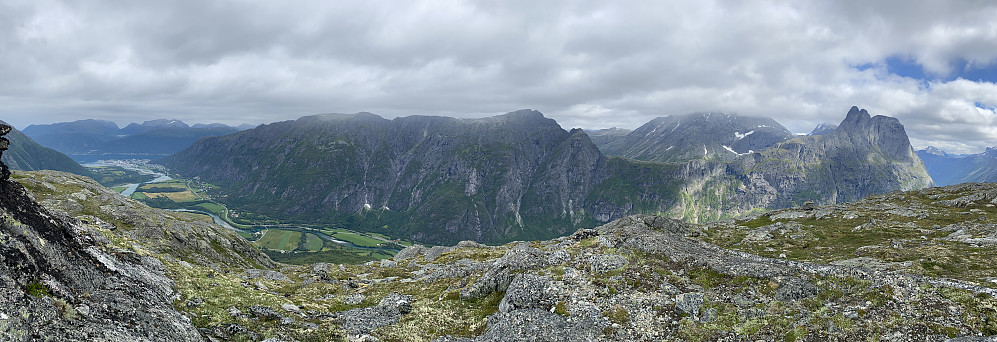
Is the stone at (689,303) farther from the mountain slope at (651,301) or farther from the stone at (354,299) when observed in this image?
the stone at (354,299)

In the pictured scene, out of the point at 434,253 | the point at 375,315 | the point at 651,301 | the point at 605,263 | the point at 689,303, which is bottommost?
the point at 434,253

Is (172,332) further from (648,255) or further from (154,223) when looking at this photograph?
(154,223)

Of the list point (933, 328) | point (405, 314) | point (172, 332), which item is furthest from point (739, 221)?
point (172, 332)

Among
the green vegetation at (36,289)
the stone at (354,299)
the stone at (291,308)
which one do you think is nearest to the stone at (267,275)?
the stone at (354,299)

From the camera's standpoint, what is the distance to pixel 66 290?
1898 centimetres

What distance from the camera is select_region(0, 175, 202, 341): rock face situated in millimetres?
15609

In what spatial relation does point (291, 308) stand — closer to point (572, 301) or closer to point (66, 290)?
point (66, 290)

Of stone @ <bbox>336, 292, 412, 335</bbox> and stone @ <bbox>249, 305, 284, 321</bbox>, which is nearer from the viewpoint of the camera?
stone @ <bbox>249, 305, 284, 321</bbox>

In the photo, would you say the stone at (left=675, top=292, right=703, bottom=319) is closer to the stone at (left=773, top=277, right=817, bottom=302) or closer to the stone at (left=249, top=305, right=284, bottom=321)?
the stone at (left=773, top=277, right=817, bottom=302)

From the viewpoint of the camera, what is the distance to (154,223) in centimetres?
7219

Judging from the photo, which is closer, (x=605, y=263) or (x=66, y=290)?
(x=66, y=290)

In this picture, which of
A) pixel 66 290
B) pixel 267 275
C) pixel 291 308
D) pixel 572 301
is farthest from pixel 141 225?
pixel 572 301

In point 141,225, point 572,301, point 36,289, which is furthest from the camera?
point 141,225

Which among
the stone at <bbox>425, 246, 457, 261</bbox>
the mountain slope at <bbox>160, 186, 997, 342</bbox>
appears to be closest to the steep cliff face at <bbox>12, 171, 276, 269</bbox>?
the mountain slope at <bbox>160, 186, 997, 342</bbox>
